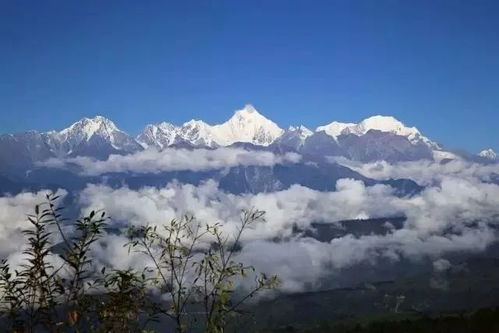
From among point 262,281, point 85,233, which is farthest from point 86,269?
point 262,281

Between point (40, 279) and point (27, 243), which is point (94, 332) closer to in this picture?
point (40, 279)

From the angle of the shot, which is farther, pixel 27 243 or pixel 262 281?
pixel 262 281

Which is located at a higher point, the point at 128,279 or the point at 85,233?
the point at 85,233

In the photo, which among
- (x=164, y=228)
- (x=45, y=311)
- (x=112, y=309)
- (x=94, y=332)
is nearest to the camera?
(x=45, y=311)

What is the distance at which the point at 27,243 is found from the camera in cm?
1412

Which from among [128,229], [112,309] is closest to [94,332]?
[112,309]

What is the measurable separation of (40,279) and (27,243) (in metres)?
1.00

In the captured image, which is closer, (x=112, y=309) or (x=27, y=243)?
(x=27, y=243)

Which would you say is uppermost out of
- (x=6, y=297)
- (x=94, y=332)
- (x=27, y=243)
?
(x=27, y=243)

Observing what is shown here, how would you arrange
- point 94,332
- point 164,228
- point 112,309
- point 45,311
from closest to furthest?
point 45,311, point 94,332, point 112,309, point 164,228

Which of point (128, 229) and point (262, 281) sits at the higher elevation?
point (128, 229)

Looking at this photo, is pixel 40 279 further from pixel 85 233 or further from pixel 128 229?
pixel 128 229

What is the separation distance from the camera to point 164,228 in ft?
56.5

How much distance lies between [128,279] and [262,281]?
3.74 m
